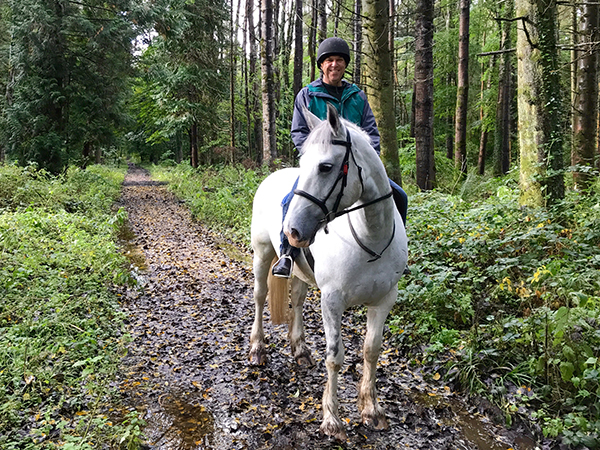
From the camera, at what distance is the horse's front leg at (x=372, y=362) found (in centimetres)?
344

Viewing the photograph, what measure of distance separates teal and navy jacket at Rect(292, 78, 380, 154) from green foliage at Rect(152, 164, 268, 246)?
6.72 metres

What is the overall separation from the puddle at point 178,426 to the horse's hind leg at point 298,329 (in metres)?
1.30

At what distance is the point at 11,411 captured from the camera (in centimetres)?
330

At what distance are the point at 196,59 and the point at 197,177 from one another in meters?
6.87

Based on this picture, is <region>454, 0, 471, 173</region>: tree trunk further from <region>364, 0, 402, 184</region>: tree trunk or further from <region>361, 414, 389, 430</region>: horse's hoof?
<region>361, 414, 389, 430</region>: horse's hoof

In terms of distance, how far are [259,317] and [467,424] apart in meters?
2.58

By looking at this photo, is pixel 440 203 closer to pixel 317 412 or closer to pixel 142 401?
pixel 317 412

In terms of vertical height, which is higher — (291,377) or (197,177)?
(197,177)

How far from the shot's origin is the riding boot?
3.58m

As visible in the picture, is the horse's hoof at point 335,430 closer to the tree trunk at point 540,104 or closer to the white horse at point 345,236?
the white horse at point 345,236

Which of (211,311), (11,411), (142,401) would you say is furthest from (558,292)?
(11,411)

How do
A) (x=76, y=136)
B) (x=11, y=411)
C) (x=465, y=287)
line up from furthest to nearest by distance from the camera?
(x=76, y=136)
(x=465, y=287)
(x=11, y=411)

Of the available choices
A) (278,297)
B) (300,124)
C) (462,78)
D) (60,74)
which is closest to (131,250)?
(278,297)

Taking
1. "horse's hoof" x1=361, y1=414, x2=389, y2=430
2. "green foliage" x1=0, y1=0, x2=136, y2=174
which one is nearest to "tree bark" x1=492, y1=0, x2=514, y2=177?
"horse's hoof" x1=361, y1=414, x2=389, y2=430
